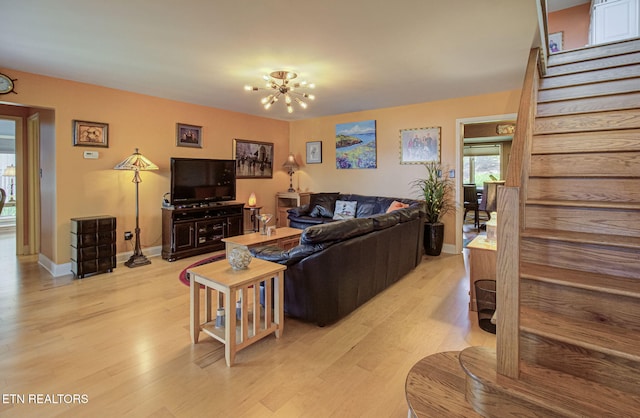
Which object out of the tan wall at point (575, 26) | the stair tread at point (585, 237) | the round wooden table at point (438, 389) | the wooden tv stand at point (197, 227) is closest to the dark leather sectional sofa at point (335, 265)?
the round wooden table at point (438, 389)

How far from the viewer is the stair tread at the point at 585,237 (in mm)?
1529

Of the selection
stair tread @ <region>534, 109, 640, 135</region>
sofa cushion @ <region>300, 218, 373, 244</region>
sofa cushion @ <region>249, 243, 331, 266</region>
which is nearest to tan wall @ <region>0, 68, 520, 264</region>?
stair tread @ <region>534, 109, 640, 135</region>

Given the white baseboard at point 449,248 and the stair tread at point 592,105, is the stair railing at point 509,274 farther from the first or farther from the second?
the white baseboard at point 449,248

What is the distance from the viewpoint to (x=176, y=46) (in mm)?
2959

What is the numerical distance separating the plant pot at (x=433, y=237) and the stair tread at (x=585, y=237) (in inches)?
122

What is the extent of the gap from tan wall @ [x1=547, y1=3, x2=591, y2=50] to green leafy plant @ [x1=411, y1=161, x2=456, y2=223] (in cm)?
282

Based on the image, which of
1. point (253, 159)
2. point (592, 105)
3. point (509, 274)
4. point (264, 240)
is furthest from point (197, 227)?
point (592, 105)

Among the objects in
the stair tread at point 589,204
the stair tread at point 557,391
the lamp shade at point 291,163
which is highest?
the lamp shade at point 291,163

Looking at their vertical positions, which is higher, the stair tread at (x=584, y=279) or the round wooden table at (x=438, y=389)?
the stair tread at (x=584, y=279)

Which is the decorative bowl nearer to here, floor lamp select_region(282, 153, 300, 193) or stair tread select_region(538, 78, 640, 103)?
stair tread select_region(538, 78, 640, 103)

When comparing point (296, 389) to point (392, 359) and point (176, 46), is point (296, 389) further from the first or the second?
point (176, 46)

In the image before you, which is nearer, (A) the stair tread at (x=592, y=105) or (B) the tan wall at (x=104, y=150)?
(A) the stair tread at (x=592, y=105)

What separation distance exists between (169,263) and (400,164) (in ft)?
13.4

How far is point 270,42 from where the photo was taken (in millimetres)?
2891
